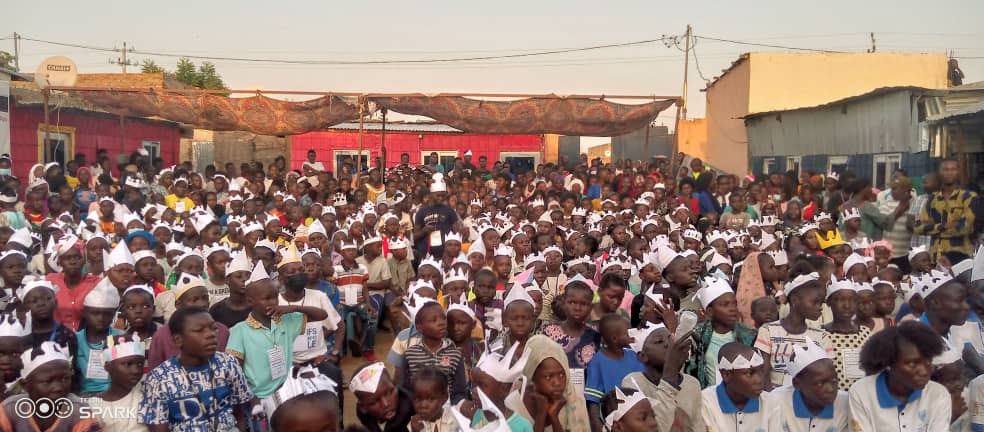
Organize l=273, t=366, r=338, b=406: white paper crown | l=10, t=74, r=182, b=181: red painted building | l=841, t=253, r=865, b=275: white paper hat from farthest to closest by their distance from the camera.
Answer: l=10, t=74, r=182, b=181: red painted building → l=841, t=253, r=865, b=275: white paper hat → l=273, t=366, r=338, b=406: white paper crown

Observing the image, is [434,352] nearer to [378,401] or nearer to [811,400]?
[378,401]

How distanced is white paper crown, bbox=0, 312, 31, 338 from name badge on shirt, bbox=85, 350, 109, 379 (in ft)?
1.16

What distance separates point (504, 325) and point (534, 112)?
9.18 m

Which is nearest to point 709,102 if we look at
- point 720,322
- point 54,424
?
point 720,322

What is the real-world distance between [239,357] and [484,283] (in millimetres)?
1887

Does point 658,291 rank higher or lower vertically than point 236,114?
lower

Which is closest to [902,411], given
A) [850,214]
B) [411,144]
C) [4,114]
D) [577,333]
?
[577,333]

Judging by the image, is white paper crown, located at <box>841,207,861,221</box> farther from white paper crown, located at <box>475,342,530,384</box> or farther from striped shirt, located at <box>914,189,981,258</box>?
white paper crown, located at <box>475,342,530,384</box>

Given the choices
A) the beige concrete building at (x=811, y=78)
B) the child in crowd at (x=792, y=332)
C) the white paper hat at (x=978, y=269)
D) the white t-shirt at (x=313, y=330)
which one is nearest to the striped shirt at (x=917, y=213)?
the white paper hat at (x=978, y=269)

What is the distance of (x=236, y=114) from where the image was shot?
43.7 feet

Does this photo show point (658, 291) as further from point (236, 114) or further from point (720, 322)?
point (236, 114)

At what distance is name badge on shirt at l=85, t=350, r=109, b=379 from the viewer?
4586mm

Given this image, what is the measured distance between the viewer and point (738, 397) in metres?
3.92

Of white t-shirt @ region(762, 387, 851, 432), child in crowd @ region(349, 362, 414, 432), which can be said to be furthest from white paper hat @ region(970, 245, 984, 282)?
child in crowd @ region(349, 362, 414, 432)
